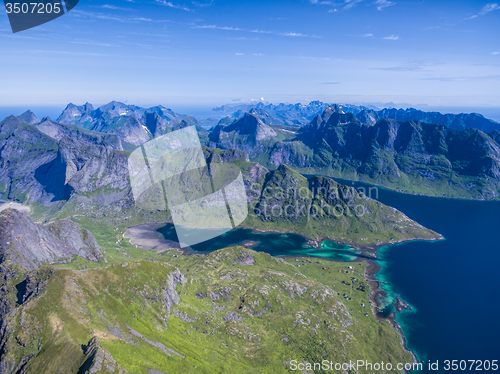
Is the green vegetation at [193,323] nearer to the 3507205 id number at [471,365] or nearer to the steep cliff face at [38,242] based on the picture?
the 3507205 id number at [471,365]

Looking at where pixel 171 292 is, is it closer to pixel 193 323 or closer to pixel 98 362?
pixel 193 323

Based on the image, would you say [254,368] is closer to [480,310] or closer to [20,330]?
[20,330]

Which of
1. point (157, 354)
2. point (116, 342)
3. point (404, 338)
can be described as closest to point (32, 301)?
point (116, 342)

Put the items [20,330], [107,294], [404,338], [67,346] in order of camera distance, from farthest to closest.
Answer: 1. [404,338]
2. [107,294]
3. [20,330]
4. [67,346]

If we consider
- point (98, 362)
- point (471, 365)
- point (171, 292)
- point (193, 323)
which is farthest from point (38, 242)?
point (471, 365)

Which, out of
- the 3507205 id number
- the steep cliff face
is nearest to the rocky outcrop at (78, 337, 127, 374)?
the steep cliff face

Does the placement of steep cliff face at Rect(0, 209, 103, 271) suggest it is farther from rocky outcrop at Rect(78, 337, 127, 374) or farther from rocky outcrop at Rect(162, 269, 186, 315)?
rocky outcrop at Rect(78, 337, 127, 374)
